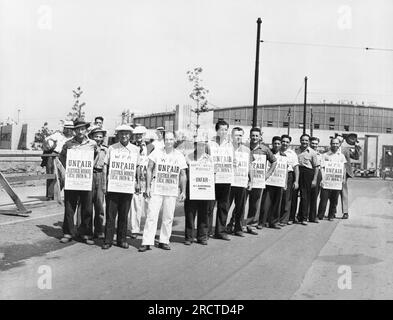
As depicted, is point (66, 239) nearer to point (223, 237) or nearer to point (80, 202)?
point (80, 202)

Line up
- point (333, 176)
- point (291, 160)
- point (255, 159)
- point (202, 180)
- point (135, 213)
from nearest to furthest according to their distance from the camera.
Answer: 1. point (202, 180)
2. point (135, 213)
3. point (255, 159)
4. point (291, 160)
5. point (333, 176)

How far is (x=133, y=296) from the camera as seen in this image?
5180mm

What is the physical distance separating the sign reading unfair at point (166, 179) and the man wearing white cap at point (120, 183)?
372mm

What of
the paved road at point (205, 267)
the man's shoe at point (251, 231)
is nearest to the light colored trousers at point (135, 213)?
the paved road at point (205, 267)

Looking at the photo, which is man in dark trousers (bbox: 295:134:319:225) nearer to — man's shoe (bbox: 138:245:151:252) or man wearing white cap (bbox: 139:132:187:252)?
man wearing white cap (bbox: 139:132:187:252)

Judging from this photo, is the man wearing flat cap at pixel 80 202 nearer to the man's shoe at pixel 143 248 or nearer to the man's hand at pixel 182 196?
the man's shoe at pixel 143 248

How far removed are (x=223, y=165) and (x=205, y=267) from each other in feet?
7.31

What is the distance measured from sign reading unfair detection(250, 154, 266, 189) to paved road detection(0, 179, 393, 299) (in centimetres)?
95

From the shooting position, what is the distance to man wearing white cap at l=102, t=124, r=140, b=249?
7.56 m

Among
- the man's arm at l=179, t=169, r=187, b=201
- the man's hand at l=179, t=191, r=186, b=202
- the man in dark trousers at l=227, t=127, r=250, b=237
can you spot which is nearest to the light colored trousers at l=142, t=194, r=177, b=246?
the man's hand at l=179, t=191, r=186, b=202

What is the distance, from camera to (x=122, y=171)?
759 cm

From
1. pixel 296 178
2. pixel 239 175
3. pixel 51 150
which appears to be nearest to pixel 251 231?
pixel 239 175

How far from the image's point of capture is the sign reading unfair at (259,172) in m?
9.36
